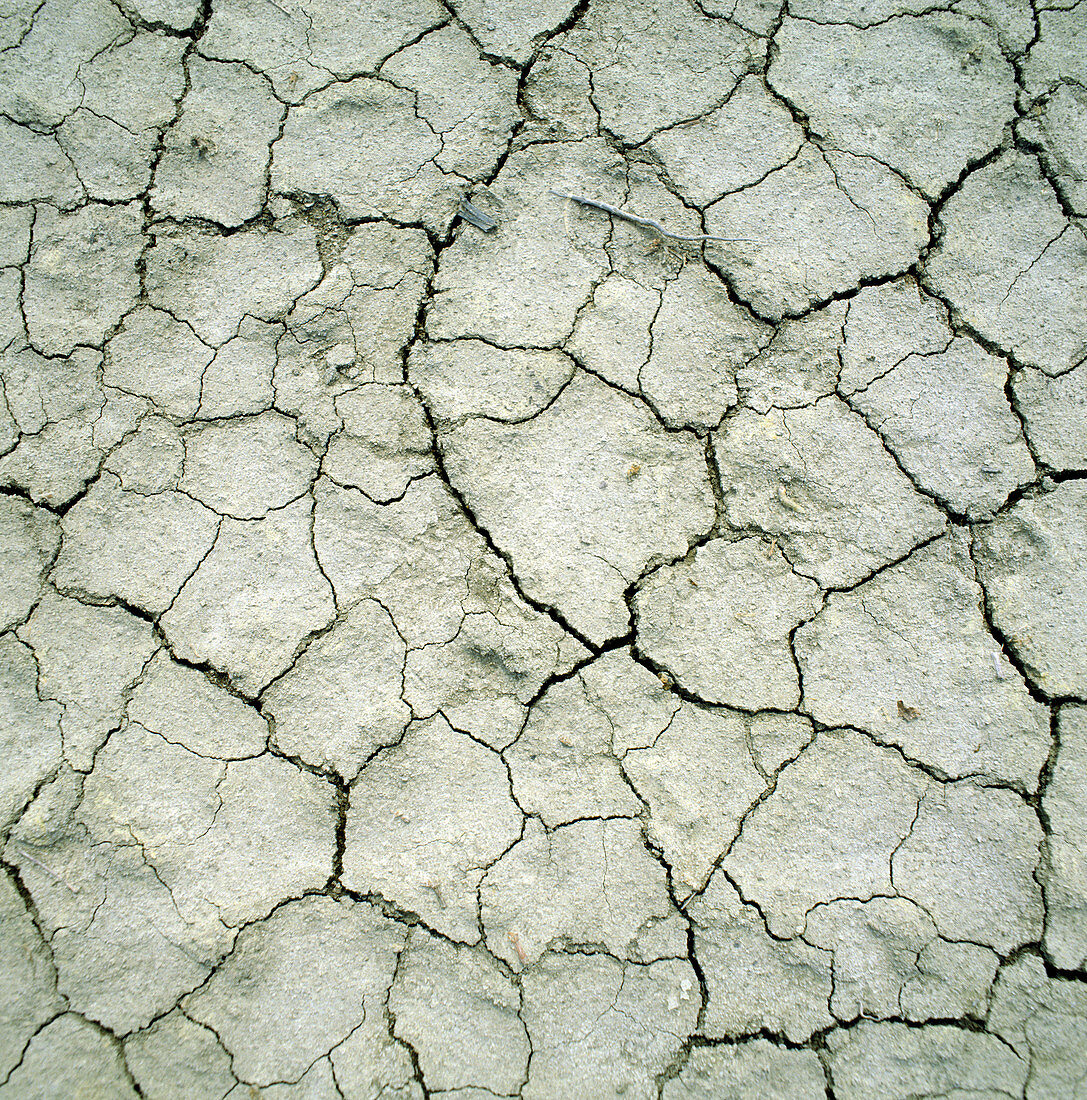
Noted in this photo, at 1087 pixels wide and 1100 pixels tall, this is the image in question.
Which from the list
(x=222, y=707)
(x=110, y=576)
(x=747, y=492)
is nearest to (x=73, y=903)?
(x=222, y=707)

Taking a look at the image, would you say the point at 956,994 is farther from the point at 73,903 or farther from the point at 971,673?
the point at 73,903

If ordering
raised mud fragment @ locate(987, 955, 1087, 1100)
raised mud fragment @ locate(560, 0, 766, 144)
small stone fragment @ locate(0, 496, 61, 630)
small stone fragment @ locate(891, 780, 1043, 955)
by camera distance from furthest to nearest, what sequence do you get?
raised mud fragment @ locate(560, 0, 766, 144) → small stone fragment @ locate(0, 496, 61, 630) → small stone fragment @ locate(891, 780, 1043, 955) → raised mud fragment @ locate(987, 955, 1087, 1100)

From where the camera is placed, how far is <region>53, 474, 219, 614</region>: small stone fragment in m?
2.08

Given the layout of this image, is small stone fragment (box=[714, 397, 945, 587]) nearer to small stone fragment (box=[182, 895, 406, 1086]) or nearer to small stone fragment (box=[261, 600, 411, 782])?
small stone fragment (box=[261, 600, 411, 782])

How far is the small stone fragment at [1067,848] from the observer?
1.81m

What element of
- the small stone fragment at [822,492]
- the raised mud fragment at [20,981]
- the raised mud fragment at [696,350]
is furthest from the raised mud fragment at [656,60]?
the raised mud fragment at [20,981]

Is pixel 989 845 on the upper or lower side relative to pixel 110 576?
upper

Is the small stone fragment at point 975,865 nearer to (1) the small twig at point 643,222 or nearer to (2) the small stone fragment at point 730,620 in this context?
(2) the small stone fragment at point 730,620

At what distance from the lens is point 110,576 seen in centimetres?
208

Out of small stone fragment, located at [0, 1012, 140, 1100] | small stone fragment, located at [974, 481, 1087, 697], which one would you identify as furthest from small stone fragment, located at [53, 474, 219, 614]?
small stone fragment, located at [974, 481, 1087, 697]

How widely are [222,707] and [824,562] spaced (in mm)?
1648

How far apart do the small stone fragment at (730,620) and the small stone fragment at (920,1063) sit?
77 centimetres

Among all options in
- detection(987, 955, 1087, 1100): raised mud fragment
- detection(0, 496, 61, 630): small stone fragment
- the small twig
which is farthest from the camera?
the small twig

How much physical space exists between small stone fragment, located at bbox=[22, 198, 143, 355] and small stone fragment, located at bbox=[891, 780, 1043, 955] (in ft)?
8.68
